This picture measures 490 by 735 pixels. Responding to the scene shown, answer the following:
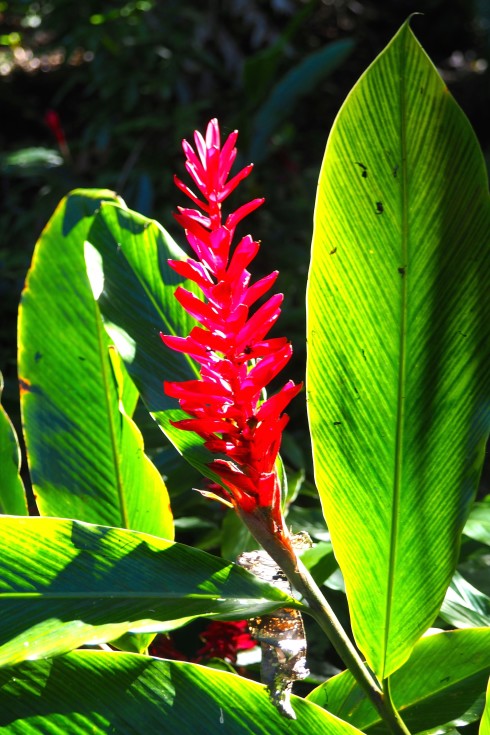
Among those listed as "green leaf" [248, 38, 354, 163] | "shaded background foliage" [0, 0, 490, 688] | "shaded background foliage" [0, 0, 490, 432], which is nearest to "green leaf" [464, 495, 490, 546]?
"shaded background foliage" [0, 0, 490, 688]

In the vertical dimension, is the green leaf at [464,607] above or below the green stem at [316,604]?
below

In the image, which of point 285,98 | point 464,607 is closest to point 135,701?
point 464,607

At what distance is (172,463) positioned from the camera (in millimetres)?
1361

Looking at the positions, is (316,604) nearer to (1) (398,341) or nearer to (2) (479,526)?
(1) (398,341)

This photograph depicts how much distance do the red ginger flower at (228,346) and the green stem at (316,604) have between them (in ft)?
0.06

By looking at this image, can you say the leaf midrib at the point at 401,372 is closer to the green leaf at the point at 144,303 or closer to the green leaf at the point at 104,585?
the green leaf at the point at 104,585

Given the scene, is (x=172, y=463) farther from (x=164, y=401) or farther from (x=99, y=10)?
(x=99, y=10)

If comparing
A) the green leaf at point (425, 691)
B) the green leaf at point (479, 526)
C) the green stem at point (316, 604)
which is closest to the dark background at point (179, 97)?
the green leaf at point (479, 526)

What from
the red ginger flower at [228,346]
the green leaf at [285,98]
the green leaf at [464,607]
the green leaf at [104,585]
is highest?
the green leaf at [285,98]

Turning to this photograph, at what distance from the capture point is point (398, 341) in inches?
28.3

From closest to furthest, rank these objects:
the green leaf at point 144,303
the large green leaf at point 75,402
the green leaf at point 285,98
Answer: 1. the green leaf at point 144,303
2. the large green leaf at point 75,402
3. the green leaf at point 285,98

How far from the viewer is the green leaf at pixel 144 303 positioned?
0.87 m

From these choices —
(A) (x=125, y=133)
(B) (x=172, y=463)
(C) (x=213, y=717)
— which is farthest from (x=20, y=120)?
(C) (x=213, y=717)

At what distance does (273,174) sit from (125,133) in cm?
76
